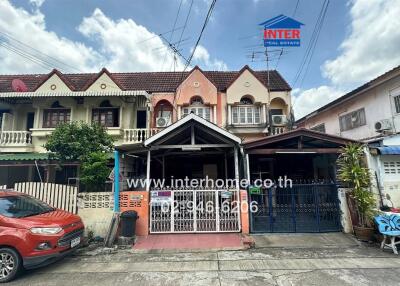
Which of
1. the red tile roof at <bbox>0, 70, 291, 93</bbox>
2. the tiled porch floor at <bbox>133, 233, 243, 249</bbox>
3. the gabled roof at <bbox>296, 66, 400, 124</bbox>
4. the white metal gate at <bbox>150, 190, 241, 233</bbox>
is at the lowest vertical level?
the tiled porch floor at <bbox>133, 233, 243, 249</bbox>

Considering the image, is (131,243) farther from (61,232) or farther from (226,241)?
(226,241)

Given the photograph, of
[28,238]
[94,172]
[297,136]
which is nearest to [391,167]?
[297,136]

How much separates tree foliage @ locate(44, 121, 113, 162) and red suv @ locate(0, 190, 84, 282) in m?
3.79

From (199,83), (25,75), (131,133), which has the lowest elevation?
(131,133)

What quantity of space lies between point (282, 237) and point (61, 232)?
6.25m

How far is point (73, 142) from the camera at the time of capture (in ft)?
30.4

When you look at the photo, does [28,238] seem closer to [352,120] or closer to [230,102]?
[230,102]

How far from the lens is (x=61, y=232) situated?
17.0 feet

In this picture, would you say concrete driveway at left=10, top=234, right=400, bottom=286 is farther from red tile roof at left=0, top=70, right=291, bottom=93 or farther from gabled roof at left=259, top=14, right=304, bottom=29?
red tile roof at left=0, top=70, right=291, bottom=93

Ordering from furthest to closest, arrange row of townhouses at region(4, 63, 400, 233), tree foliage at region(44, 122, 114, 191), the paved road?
row of townhouses at region(4, 63, 400, 233) < tree foliage at region(44, 122, 114, 191) < the paved road

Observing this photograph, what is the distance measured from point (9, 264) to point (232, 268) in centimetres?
478

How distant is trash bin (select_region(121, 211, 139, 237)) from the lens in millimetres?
6988

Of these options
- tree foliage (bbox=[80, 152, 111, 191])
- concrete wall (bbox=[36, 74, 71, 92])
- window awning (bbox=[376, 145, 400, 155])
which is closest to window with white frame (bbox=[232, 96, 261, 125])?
window awning (bbox=[376, 145, 400, 155])

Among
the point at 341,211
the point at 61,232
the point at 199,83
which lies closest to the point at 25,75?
the point at 199,83
